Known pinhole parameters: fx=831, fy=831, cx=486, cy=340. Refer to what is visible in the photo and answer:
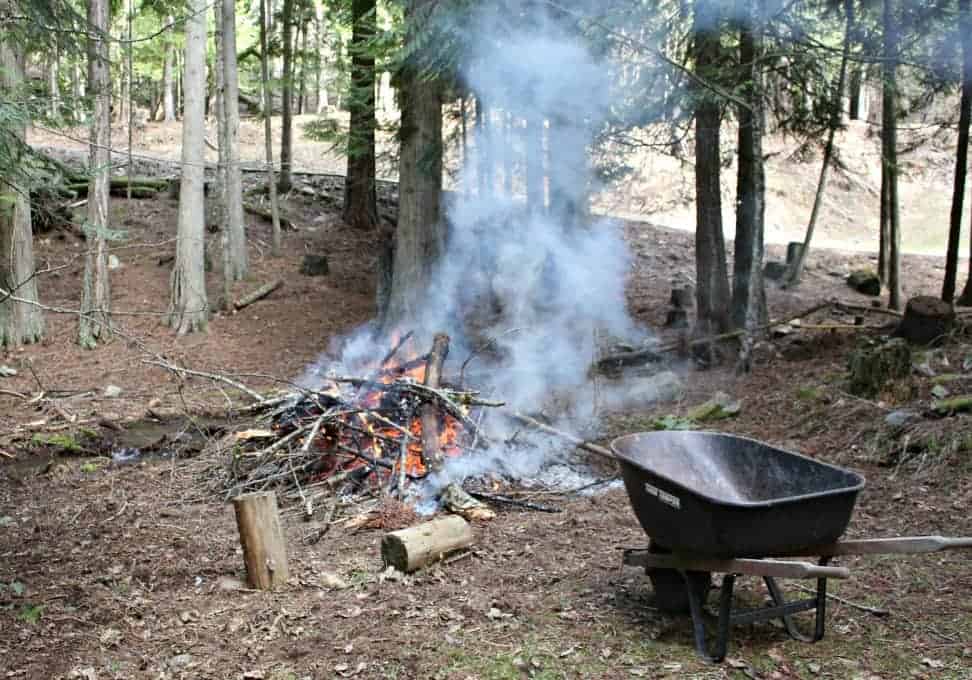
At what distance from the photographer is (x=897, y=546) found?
4.31 meters

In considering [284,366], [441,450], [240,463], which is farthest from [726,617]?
[284,366]

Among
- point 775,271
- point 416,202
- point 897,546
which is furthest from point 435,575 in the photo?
point 775,271

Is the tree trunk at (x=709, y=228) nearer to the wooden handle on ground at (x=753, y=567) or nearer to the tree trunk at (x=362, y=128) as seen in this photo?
the tree trunk at (x=362, y=128)

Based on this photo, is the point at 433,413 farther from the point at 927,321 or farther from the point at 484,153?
the point at 484,153

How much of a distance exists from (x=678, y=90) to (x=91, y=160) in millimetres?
9321

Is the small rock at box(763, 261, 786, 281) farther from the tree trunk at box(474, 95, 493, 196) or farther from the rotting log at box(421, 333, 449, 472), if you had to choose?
the rotting log at box(421, 333, 449, 472)

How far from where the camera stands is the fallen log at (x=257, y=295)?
51.2 feet

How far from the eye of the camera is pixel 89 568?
6.11 m

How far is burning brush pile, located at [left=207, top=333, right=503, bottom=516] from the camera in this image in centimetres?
769

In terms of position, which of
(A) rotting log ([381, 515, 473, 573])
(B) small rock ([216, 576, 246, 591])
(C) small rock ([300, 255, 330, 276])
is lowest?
(B) small rock ([216, 576, 246, 591])

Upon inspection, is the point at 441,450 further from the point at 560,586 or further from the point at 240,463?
the point at 560,586

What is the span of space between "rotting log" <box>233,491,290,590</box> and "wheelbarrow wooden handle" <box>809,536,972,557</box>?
3496 mm

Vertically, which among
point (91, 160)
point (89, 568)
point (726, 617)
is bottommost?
point (89, 568)

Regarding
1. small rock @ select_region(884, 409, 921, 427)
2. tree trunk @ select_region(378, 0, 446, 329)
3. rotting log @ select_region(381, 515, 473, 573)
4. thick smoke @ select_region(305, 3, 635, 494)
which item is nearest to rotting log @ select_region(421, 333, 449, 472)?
thick smoke @ select_region(305, 3, 635, 494)
